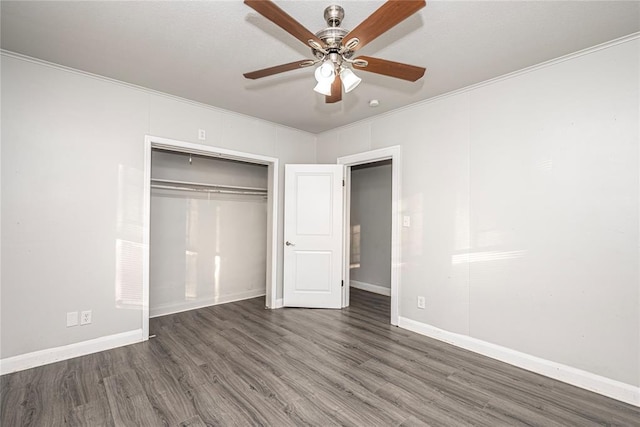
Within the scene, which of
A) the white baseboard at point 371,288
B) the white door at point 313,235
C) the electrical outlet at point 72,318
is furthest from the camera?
the white baseboard at point 371,288

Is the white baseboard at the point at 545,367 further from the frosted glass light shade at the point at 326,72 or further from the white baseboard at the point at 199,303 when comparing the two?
the frosted glass light shade at the point at 326,72

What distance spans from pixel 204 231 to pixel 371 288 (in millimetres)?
3053

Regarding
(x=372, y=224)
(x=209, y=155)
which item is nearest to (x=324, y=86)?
(x=209, y=155)

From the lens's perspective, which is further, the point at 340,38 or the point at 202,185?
the point at 202,185

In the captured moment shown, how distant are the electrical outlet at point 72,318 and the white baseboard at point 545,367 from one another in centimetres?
346

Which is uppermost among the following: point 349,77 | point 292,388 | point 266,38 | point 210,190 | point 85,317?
point 266,38

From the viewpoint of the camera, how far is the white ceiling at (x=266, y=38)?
1898 millimetres

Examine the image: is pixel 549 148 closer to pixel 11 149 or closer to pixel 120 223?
pixel 120 223

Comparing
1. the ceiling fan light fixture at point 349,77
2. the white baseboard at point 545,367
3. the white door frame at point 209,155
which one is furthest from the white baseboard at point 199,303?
the ceiling fan light fixture at point 349,77

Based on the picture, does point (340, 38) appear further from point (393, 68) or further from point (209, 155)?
point (209, 155)

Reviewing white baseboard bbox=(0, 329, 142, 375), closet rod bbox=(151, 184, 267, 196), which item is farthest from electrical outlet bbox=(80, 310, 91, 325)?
closet rod bbox=(151, 184, 267, 196)

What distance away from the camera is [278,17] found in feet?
4.77

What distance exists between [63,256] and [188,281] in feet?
5.45

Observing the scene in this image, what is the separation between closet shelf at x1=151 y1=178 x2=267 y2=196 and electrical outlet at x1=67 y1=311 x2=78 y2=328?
1.71 m
